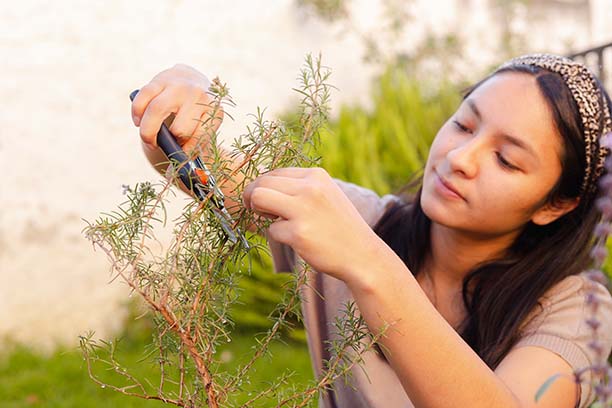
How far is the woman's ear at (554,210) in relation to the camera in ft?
5.82

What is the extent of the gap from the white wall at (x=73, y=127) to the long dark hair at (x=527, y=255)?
2.81m

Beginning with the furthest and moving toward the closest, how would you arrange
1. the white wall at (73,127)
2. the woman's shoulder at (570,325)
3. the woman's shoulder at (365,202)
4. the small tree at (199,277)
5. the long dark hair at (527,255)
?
the white wall at (73,127) → the woman's shoulder at (365,202) → the long dark hair at (527,255) → the woman's shoulder at (570,325) → the small tree at (199,277)

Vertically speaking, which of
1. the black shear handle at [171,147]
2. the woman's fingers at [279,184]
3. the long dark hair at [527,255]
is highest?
the black shear handle at [171,147]

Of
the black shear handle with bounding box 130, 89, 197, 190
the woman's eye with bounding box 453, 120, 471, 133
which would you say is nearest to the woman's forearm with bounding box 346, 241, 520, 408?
the black shear handle with bounding box 130, 89, 197, 190

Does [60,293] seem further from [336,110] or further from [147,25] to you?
[336,110]

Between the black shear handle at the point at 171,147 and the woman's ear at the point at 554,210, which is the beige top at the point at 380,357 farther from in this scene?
the black shear handle at the point at 171,147

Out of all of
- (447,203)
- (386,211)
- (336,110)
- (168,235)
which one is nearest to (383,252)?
(447,203)

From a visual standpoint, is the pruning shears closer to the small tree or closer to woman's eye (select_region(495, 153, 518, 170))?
the small tree

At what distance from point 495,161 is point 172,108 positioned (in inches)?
27.8

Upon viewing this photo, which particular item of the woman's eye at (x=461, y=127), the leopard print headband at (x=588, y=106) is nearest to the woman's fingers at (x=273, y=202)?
the woman's eye at (x=461, y=127)

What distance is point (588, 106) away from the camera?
1.69 metres

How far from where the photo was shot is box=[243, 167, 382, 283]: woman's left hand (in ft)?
3.13

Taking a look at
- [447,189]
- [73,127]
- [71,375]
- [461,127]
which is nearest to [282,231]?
[447,189]

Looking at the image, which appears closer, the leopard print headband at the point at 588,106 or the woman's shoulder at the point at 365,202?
the leopard print headband at the point at 588,106
